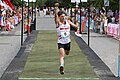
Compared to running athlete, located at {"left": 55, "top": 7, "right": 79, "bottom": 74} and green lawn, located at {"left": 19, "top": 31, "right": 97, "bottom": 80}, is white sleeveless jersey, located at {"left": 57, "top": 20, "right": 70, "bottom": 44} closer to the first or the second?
running athlete, located at {"left": 55, "top": 7, "right": 79, "bottom": 74}

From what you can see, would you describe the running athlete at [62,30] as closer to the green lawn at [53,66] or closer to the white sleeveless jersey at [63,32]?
the white sleeveless jersey at [63,32]

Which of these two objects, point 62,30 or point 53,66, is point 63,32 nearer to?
point 62,30

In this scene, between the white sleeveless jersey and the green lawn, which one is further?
the white sleeveless jersey

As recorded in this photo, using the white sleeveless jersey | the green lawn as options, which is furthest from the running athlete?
the green lawn

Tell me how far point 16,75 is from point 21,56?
4496 mm

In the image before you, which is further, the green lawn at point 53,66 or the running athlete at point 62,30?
the running athlete at point 62,30

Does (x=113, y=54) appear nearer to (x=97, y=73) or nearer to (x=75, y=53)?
(x=75, y=53)

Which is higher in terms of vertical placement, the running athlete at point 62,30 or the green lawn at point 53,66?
the running athlete at point 62,30

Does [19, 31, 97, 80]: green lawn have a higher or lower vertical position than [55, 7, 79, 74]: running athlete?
lower

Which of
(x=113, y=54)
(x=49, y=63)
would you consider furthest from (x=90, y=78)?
(x=113, y=54)

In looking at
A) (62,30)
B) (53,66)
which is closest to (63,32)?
(62,30)

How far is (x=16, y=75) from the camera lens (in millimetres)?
11477

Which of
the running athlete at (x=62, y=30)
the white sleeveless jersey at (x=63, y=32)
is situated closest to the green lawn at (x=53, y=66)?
the running athlete at (x=62, y=30)

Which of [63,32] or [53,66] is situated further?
[53,66]
